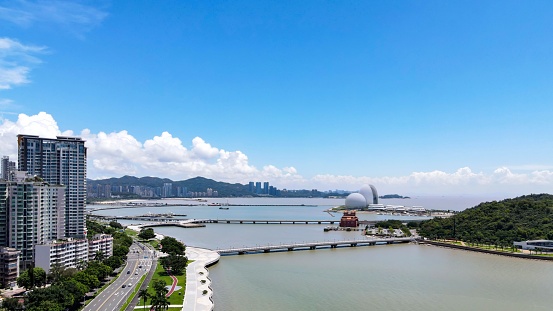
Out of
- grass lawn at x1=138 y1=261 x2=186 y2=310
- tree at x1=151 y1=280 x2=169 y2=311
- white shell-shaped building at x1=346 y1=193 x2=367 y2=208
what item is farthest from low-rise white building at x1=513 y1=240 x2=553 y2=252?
white shell-shaped building at x1=346 y1=193 x2=367 y2=208

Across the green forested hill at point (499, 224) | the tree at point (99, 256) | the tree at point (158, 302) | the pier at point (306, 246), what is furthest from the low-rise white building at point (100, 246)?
the green forested hill at point (499, 224)

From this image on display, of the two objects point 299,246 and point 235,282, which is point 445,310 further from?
point 299,246

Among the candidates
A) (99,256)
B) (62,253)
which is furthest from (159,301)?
(99,256)

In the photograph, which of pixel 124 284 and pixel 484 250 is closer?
pixel 124 284

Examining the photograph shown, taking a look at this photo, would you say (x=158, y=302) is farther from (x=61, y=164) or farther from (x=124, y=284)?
(x=61, y=164)

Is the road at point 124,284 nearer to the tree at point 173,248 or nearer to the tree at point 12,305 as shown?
the tree at point 173,248

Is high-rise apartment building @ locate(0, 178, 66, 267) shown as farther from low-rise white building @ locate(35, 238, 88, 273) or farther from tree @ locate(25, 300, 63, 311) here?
tree @ locate(25, 300, 63, 311)

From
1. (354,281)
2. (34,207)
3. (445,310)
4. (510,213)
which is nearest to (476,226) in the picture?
(510,213)
